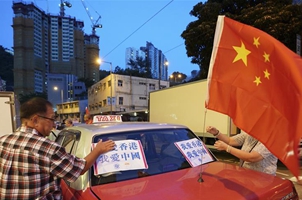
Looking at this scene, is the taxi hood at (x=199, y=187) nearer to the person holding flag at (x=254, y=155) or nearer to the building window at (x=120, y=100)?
the person holding flag at (x=254, y=155)

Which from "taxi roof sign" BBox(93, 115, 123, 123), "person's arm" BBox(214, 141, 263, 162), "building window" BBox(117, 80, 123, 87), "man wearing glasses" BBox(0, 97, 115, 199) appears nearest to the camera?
"man wearing glasses" BBox(0, 97, 115, 199)

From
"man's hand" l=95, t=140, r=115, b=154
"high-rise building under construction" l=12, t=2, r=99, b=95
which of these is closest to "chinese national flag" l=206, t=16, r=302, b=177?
"man's hand" l=95, t=140, r=115, b=154

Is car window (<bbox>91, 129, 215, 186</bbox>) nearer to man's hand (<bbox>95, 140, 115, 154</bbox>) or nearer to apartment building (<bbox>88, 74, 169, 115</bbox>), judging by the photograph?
man's hand (<bbox>95, 140, 115, 154</bbox>)

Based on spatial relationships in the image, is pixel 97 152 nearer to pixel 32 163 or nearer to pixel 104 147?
pixel 104 147

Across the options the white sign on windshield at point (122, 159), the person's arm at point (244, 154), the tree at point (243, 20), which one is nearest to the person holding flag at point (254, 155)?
the person's arm at point (244, 154)

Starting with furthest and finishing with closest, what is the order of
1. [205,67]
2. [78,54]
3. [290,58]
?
[78,54], [205,67], [290,58]

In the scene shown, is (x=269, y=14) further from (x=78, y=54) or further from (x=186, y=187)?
(x=78, y=54)

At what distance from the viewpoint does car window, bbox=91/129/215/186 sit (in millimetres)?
2381

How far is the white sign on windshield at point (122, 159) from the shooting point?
237 centimetres

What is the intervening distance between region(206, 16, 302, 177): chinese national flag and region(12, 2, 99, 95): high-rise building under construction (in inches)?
3971

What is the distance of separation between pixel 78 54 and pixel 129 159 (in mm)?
112443

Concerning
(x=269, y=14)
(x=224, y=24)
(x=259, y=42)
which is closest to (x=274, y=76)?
(x=259, y=42)

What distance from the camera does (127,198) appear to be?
1.91m

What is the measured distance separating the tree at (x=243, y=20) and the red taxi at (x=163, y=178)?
12211 mm
